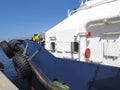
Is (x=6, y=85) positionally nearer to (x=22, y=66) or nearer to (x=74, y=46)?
(x=22, y=66)

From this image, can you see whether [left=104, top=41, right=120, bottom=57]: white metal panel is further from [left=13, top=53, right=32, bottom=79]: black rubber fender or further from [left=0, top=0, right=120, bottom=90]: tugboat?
[left=13, top=53, right=32, bottom=79]: black rubber fender

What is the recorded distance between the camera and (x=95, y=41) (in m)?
6.41

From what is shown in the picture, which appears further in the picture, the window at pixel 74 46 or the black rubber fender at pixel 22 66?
the window at pixel 74 46

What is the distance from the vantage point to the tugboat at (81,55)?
4.81m

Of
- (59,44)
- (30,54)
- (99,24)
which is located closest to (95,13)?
(99,24)

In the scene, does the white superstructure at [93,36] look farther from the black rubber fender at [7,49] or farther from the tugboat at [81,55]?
the black rubber fender at [7,49]

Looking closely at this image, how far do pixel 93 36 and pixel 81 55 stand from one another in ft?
2.03

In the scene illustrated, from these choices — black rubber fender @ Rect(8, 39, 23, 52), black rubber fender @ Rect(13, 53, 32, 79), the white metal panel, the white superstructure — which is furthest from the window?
black rubber fender @ Rect(8, 39, 23, 52)

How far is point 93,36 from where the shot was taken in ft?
21.4

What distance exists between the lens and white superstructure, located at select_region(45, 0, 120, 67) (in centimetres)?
577

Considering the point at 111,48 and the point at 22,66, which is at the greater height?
the point at 111,48

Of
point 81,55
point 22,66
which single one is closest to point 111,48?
Result: point 81,55

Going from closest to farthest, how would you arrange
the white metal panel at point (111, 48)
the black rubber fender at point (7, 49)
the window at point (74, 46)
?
the white metal panel at point (111, 48), the window at point (74, 46), the black rubber fender at point (7, 49)

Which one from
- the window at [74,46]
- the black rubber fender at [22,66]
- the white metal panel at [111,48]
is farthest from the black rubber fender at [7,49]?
the white metal panel at [111,48]
